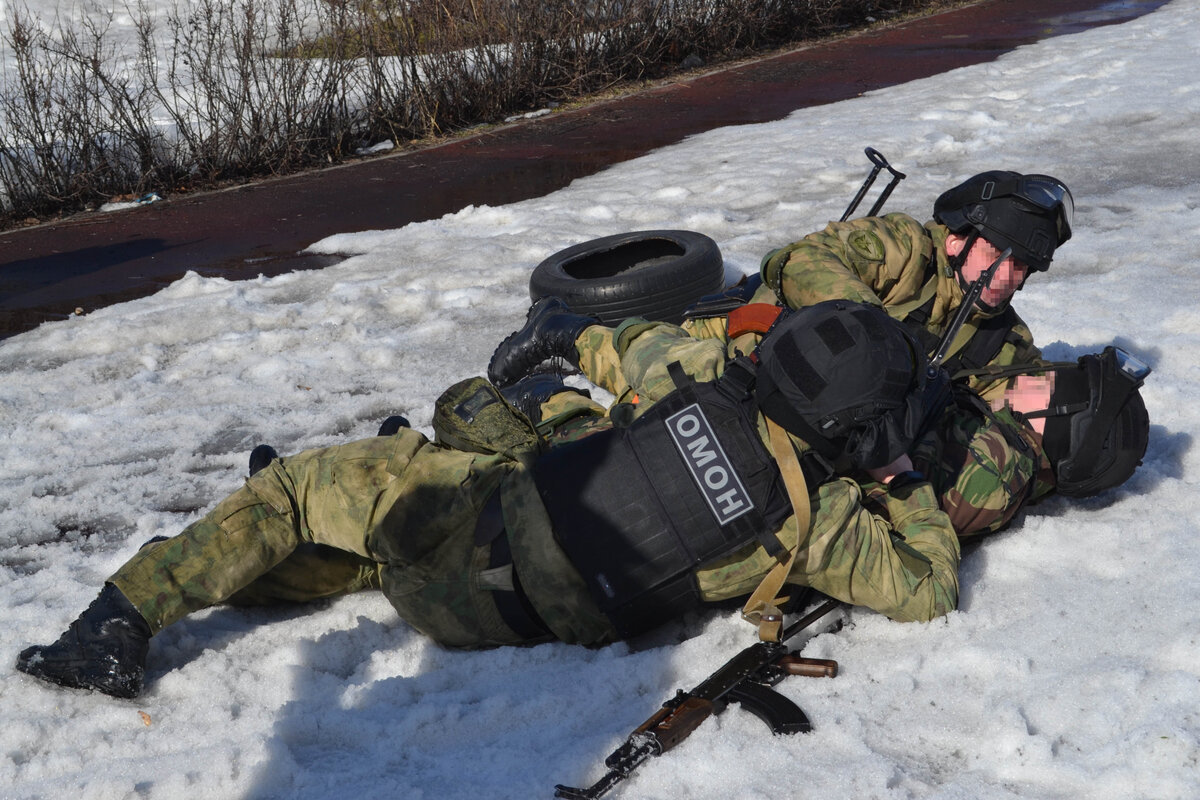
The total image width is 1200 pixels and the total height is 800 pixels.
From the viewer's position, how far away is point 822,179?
7.92 m

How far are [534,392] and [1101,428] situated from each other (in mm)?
1829

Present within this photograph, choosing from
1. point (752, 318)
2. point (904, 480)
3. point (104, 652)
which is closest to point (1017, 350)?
point (752, 318)

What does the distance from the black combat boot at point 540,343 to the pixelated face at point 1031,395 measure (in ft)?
4.76

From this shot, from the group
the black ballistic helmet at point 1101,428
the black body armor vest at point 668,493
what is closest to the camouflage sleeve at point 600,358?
the black body armor vest at point 668,493

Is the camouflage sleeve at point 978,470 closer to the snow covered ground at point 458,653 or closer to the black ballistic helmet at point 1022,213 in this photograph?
the snow covered ground at point 458,653

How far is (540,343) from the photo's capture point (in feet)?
12.9

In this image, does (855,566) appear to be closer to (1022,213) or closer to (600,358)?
(600,358)

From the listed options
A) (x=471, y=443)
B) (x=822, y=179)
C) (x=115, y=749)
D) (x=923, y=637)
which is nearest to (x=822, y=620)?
(x=923, y=637)

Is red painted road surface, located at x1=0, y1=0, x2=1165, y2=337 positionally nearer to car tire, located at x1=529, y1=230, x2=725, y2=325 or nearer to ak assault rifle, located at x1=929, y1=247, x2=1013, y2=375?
car tire, located at x1=529, y1=230, x2=725, y2=325

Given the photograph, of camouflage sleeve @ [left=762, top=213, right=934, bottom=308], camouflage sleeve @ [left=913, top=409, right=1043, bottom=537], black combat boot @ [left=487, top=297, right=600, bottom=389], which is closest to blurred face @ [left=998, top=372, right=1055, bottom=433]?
camouflage sleeve @ [left=913, top=409, right=1043, bottom=537]

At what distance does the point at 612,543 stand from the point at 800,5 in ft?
40.9

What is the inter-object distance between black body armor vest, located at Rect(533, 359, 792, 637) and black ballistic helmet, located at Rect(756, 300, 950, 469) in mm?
102

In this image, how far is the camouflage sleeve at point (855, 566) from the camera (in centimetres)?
275

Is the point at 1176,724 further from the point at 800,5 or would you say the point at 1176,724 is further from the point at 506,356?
the point at 800,5
